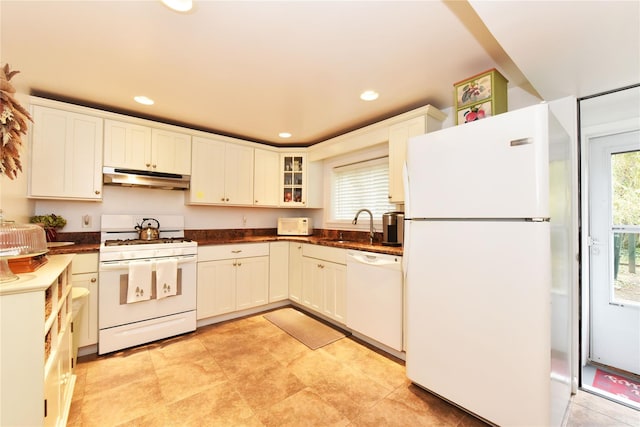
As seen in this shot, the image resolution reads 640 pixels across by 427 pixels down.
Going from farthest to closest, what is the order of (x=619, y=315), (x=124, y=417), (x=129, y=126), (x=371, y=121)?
1. (x=371, y=121)
2. (x=129, y=126)
3. (x=619, y=315)
4. (x=124, y=417)

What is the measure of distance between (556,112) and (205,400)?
3.15 m

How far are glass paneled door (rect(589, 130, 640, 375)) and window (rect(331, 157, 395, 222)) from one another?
1715mm

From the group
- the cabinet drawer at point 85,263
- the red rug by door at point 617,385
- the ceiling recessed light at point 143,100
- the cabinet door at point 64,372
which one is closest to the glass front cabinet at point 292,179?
the ceiling recessed light at point 143,100

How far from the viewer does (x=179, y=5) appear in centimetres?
138

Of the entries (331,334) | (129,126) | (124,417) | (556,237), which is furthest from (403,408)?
(129,126)

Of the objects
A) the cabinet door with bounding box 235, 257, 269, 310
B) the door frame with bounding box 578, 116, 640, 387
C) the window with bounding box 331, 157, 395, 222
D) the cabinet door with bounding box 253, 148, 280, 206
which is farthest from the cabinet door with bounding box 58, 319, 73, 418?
the door frame with bounding box 578, 116, 640, 387

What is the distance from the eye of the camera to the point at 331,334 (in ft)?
9.14

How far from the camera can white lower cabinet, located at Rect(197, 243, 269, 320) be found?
2932 millimetres

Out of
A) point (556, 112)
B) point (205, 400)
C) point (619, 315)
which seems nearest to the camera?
point (205, 400)

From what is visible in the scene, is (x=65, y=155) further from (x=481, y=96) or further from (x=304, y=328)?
Answer: (x=481, y=96)

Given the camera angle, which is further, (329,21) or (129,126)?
(129,126)

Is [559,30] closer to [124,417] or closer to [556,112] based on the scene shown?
[556,112]

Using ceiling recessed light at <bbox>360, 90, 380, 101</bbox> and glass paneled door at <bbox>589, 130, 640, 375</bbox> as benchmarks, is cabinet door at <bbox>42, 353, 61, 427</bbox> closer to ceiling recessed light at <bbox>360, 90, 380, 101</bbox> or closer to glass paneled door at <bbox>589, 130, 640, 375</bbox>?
ceiling recessed light at <bbox>360, 90, 380, 101</bbox>

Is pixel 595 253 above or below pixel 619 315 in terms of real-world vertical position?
above
